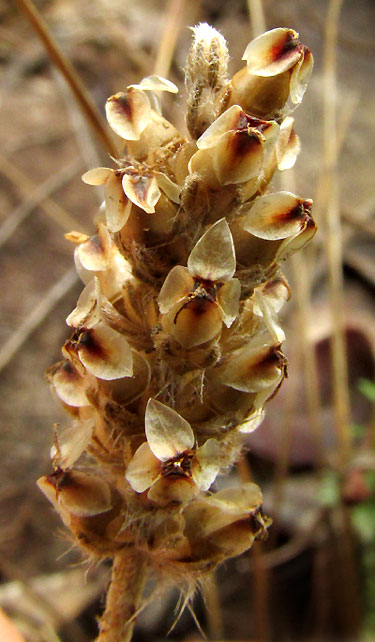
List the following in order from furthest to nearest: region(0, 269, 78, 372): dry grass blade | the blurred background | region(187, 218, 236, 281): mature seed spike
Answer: region(0, 269, 78, 372): dry grass blade, the blurred background, region(187, 218, 236, 281): mature seed spike

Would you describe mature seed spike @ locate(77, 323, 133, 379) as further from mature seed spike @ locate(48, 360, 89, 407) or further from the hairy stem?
the hairy stem

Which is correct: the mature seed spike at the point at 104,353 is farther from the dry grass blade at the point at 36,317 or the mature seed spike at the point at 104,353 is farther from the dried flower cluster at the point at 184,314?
the dry grass blade at the point at 36,317

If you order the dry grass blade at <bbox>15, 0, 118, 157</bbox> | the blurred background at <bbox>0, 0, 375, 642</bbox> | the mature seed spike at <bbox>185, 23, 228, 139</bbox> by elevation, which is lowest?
the blurred background at <bbox>0, 0, 375, 642</bbox>

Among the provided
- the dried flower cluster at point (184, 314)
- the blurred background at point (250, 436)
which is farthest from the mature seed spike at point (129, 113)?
the blurred background at point (250, 436)

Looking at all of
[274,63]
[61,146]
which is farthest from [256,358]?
[61,146]

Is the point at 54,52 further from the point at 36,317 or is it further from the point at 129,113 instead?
the point at 36,317

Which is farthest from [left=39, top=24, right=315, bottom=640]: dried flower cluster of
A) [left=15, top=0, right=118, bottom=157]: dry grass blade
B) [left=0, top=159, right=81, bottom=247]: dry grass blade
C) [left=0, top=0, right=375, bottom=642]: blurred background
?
[left=0, top=159, right=81, bottom=247]: dry grass blade

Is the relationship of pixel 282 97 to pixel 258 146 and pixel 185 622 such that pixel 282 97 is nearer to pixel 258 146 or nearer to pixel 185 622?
pixel 258 146
